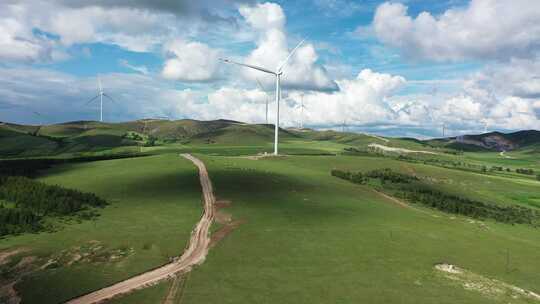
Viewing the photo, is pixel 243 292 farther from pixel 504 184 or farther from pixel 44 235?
pixel 504 184

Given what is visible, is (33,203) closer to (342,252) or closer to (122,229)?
(122,229)

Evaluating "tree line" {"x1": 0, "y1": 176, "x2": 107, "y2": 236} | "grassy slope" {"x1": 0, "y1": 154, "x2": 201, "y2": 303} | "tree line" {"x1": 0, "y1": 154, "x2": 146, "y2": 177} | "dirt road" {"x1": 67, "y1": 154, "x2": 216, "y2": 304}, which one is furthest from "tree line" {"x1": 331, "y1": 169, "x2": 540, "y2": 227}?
"tree line" {"x1": 0, "y1": 154, "x2": 146, "y2": 177}

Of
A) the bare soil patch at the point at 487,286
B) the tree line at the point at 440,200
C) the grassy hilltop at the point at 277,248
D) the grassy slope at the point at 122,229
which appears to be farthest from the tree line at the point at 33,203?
the tree line at the point at 440,200

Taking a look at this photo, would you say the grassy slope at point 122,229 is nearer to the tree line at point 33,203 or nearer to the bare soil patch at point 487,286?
the tree line at point 33,203

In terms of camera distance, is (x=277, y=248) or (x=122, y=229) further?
(x=122, y=229)

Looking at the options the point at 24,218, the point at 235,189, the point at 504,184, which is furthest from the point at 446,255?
the point at 504,184

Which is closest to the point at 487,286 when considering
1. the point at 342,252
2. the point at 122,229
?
the point at 342,252

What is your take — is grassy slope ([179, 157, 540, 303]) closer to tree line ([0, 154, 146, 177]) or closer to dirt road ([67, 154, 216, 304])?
dirt road ([67, 154, 216, 304])
